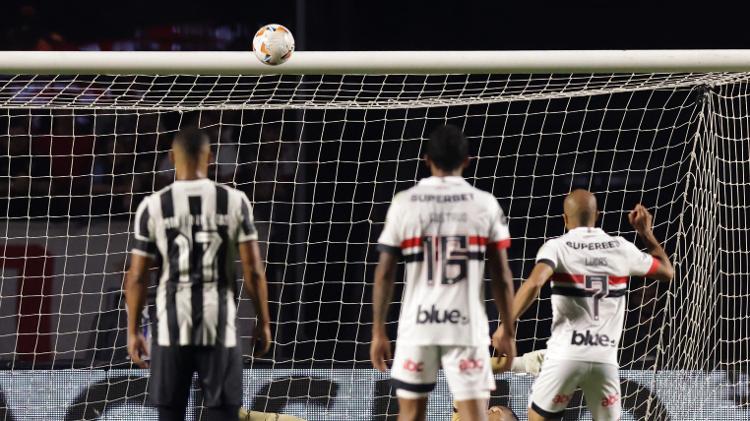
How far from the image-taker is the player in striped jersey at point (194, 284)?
14.7 feet

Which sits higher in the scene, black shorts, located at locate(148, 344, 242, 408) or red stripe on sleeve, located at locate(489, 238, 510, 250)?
red stripe on sleeve, located at locate(489, 238, 510, 250)

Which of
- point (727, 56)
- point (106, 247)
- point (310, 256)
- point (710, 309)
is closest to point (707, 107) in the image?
point (727, 56)

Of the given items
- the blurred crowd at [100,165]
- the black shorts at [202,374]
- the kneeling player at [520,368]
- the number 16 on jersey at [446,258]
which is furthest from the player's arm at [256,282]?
the blurred crowd at [100,165]

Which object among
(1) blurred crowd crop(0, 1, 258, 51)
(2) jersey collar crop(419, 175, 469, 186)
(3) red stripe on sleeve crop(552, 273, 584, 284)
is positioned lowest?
(3) red stripe on sleeve crop(552, 273, 584, 284)

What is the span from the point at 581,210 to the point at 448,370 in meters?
1.40

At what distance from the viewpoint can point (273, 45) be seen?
227 inches

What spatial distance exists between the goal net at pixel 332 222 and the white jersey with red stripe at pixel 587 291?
1.23 m

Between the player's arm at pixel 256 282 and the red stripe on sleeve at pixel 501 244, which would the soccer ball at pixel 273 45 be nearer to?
the player's arm at pixel 256 282

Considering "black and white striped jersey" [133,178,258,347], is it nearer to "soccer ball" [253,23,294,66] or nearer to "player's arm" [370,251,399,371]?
"player's arm" [370,251,399,371]

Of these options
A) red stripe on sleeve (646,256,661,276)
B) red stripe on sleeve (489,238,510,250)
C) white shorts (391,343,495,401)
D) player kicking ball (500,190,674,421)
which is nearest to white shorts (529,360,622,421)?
player kicking ball (500,190,674,421)

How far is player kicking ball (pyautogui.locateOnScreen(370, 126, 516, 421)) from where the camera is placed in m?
4.45

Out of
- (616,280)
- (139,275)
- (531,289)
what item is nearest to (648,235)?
(616,280)

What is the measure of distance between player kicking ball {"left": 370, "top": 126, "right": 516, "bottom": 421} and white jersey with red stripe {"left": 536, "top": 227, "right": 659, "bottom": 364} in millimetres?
967

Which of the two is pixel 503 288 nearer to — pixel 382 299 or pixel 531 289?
pixel 382 299
